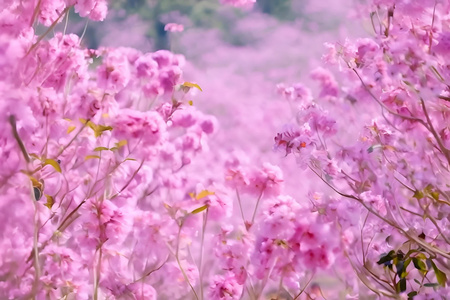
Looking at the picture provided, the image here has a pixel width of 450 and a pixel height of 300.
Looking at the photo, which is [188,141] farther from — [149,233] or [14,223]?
[14,223]

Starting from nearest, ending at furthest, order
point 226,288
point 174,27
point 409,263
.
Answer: point 409,263, point 226,288, point 174,27

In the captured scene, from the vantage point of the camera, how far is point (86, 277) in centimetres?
311

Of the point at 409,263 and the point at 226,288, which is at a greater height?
the point at 409,263

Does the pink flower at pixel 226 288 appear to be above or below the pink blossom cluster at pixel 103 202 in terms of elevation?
below

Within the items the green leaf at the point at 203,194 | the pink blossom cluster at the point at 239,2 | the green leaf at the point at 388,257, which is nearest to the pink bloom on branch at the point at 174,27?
the pink blossom cluster at the point at 239,2

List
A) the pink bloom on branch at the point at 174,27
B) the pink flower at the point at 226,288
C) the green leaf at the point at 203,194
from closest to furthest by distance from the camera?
the green leaf at the point at 203,194
the pink flower at the point at 226,288
the pink bloom on branch at the point at 174,27

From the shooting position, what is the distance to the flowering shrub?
7.50ft

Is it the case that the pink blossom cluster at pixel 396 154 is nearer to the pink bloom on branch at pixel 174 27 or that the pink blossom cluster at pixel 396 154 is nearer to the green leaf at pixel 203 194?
the green leaf at pixel 203 194

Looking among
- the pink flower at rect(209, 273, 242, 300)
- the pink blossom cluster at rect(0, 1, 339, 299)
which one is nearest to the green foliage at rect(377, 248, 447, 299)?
the pink blossom cluster at rect(0, 1, 339, 299)

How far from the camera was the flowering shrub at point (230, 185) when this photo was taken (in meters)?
2.29

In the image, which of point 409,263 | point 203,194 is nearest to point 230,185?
point 203,194

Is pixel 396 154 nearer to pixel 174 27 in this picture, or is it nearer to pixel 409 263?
pixel 409 263

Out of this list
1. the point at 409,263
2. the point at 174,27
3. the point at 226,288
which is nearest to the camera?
the point at 409,263

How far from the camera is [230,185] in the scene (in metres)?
3.21
